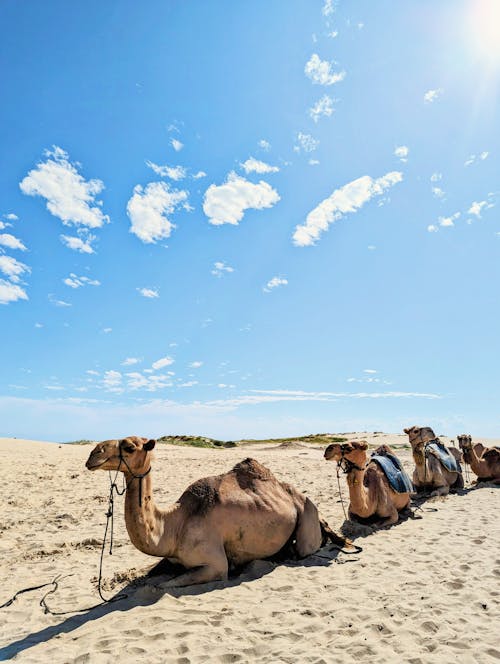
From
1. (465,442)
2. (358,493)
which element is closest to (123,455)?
(358,493)

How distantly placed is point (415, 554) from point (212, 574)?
3.45 m

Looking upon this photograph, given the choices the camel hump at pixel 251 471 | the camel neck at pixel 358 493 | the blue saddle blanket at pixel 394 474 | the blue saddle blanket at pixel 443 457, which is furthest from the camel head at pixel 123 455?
the blue saddle blanket at pixel 443 457

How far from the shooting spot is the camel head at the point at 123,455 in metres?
4.61

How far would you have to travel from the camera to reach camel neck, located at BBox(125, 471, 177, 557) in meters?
4.79

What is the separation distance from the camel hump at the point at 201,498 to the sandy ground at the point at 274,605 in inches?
33.5

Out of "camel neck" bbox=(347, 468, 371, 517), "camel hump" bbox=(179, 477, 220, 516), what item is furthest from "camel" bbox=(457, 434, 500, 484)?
"camel hump" bbox=(179, 477, 220, 516)

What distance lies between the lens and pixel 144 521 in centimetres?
484

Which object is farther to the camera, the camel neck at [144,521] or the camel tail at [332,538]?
the camel tail at [332,538]

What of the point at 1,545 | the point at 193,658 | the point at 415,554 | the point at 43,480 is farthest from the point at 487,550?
the point at 43,480

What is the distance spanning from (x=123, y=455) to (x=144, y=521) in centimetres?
80

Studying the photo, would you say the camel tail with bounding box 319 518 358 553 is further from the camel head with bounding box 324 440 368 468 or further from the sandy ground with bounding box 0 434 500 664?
the camel head with bounding box 324 440 368 468

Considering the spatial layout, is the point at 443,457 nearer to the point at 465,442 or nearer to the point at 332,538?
the point at 465,442

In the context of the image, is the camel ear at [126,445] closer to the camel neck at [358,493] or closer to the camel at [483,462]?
the camel neck at [358,493]

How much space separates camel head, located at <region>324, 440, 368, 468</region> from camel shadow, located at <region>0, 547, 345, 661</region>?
→ 1473 mm
